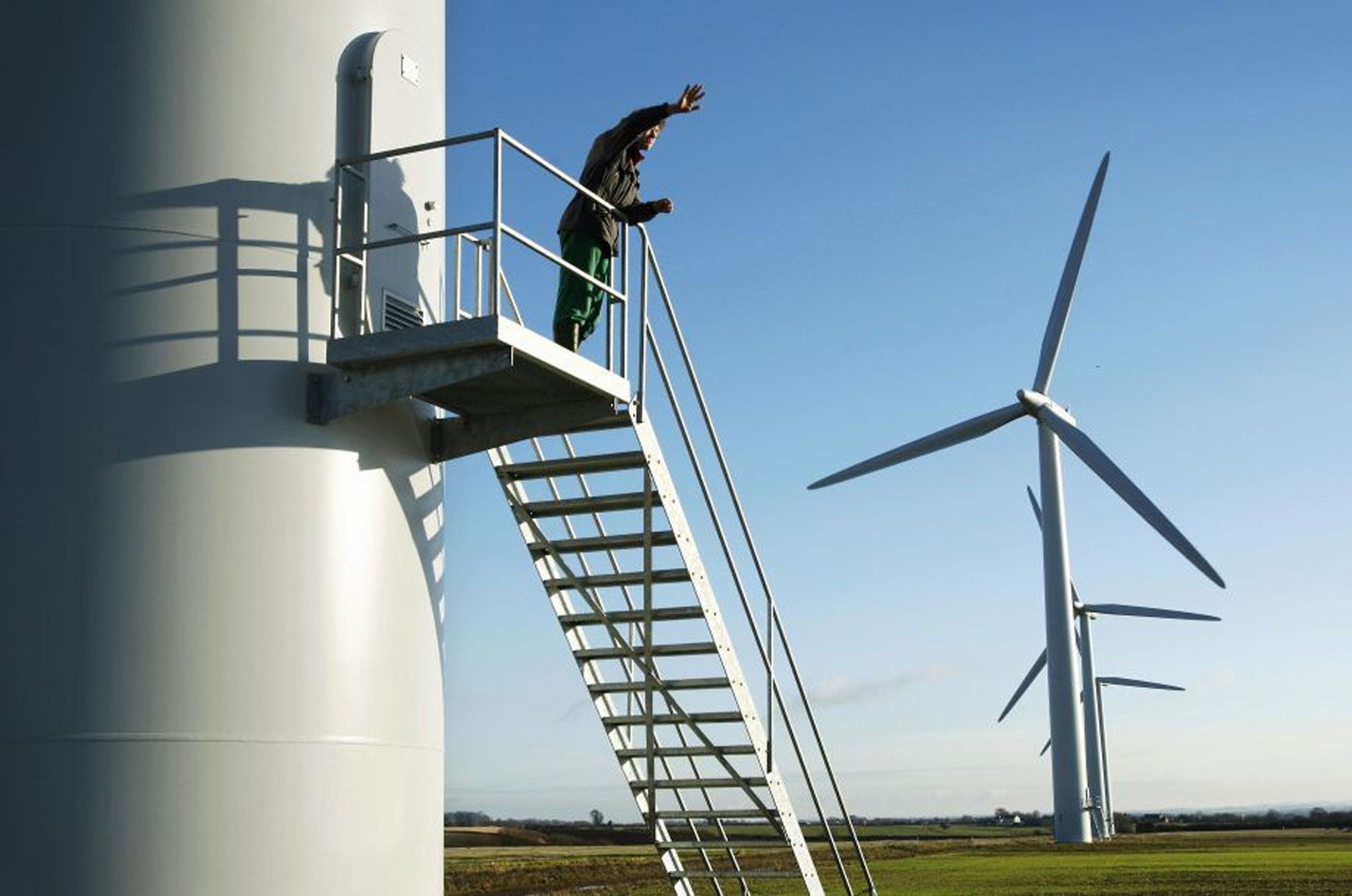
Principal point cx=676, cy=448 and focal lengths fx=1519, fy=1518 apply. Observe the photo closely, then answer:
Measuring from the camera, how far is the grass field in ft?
129

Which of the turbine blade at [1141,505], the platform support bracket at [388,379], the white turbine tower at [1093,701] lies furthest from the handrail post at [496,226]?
the white turbine tower at [1093,701]

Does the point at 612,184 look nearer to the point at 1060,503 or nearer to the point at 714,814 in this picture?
the point at 714,814

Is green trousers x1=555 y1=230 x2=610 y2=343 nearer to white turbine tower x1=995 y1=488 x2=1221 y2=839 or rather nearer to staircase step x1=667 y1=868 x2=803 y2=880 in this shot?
staircase step x1=667 y1=868 x2=803 y2=880

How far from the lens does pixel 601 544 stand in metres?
12.1

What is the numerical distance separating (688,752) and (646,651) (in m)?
0.96

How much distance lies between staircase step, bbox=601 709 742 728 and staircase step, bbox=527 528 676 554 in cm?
145

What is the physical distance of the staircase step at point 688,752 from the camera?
12.3 meters

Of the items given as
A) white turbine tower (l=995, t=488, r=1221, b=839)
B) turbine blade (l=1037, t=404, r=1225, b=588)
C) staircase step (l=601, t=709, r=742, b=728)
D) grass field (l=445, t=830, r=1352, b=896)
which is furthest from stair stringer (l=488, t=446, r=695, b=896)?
white turbine tower (l=995, t=488, r=1221, b=839)

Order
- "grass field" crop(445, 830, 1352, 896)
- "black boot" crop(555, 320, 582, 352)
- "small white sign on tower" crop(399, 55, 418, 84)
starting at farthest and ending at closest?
"grass field" crop(445, 830, 1352, 896) < "black boot" crop(555, 320, 582, 352) < "small white sign on tower" crop(399, 55, 418, 84)

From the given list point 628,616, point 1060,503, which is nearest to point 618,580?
point 628,616

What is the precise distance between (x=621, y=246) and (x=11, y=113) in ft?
14.2

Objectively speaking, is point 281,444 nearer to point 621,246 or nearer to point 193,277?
point 193,277

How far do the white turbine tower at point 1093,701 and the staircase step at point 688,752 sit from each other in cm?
7662

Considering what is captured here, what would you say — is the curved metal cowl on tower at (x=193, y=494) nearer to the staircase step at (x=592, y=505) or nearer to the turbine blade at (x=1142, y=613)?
the staircase step at (x=592, y=505)
